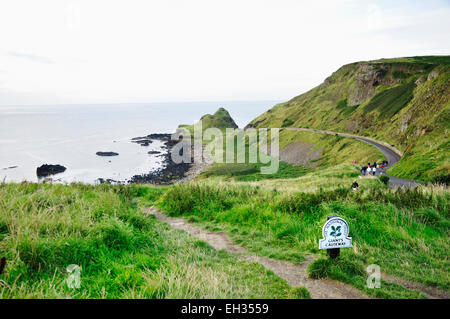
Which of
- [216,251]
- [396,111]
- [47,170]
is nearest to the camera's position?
[216,251]

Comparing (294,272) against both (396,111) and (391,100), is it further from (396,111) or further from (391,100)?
(391,100)

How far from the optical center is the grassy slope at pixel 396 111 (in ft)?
120

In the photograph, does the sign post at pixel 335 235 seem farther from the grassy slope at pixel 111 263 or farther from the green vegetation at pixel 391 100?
the green vegetation at pixel 391 100

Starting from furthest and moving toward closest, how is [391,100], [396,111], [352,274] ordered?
[391,100] < [396,111] < [352,274]

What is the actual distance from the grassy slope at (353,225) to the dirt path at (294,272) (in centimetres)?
23

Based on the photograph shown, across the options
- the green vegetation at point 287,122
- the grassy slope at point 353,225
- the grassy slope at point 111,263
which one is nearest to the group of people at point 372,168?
the grassy slope at point 353,225

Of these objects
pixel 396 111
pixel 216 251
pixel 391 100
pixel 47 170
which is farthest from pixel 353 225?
pixel 391 100

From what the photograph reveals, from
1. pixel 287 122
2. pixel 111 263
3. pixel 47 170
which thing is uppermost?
pixel 287 122

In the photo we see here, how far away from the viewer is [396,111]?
258 feet

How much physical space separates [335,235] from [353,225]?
2847 mm

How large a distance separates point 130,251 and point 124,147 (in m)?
129


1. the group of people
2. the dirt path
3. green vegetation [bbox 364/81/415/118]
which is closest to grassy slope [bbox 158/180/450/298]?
the dirt path

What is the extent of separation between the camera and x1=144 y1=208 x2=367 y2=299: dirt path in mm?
4863
